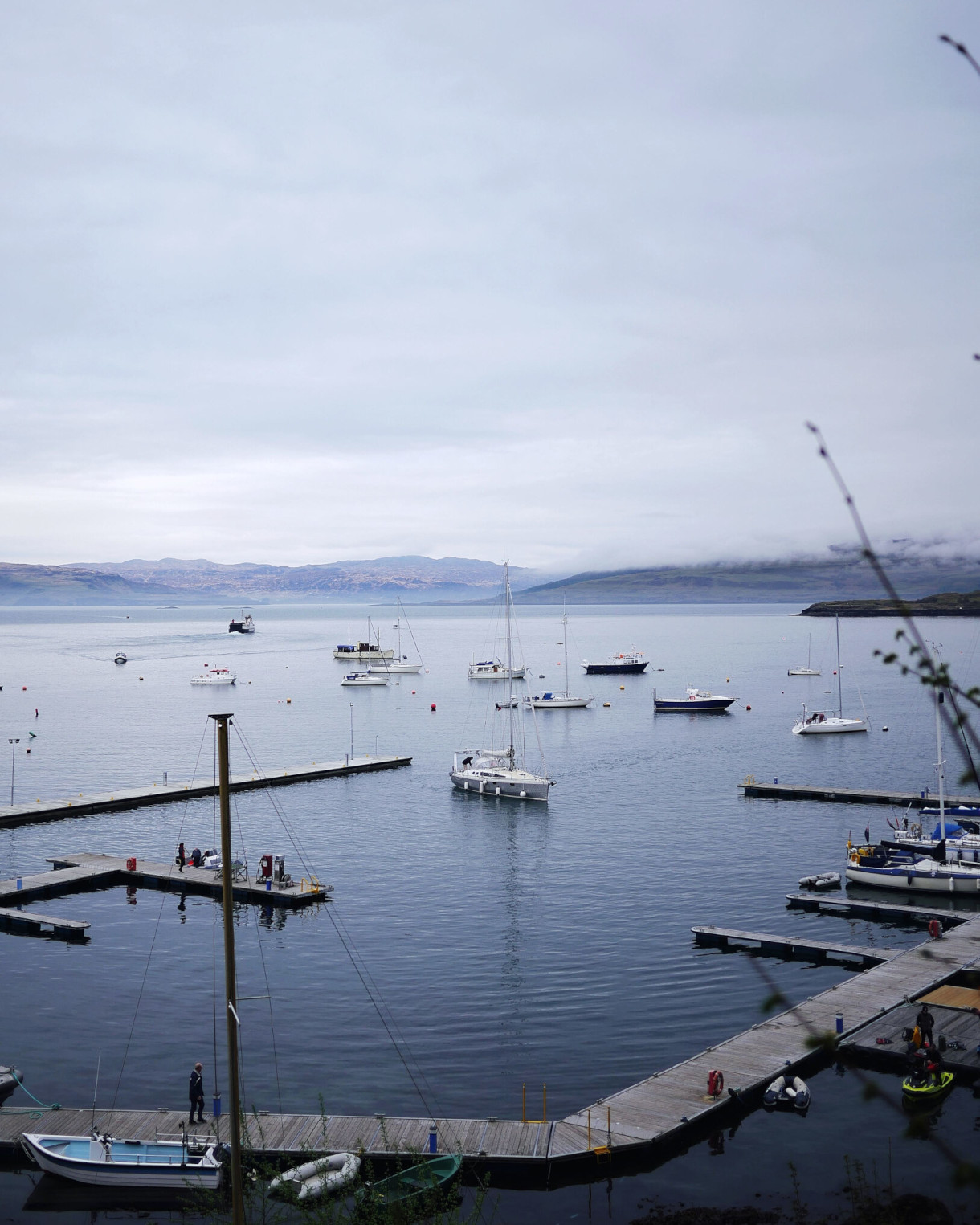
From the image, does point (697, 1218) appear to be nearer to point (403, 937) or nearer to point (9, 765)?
point (403, 937)

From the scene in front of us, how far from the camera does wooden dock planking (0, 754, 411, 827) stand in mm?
68688

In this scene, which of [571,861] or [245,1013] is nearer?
[245,1013]

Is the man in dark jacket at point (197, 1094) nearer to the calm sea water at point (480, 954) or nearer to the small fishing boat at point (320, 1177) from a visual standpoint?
the calm sea water at point (480, 954)

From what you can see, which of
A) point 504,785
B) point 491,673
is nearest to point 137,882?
point 504,785

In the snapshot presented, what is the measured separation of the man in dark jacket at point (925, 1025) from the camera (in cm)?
2953

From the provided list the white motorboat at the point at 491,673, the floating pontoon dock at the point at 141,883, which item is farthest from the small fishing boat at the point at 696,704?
the floating pontoon dock at the point at 141,883

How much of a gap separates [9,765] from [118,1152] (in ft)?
247

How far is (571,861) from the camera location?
192 feet

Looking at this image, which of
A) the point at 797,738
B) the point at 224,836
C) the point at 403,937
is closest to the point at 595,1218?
the point at 224,836

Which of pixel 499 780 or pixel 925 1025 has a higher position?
pixel 499 780

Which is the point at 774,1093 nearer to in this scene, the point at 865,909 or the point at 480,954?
the point at 480,954

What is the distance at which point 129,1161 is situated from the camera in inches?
993

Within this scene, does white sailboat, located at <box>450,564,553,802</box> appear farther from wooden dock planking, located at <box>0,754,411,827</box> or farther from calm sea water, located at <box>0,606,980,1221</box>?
wooden dock planking, located at <box>0,754,411,827</box>

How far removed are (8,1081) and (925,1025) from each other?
83.3 ft
